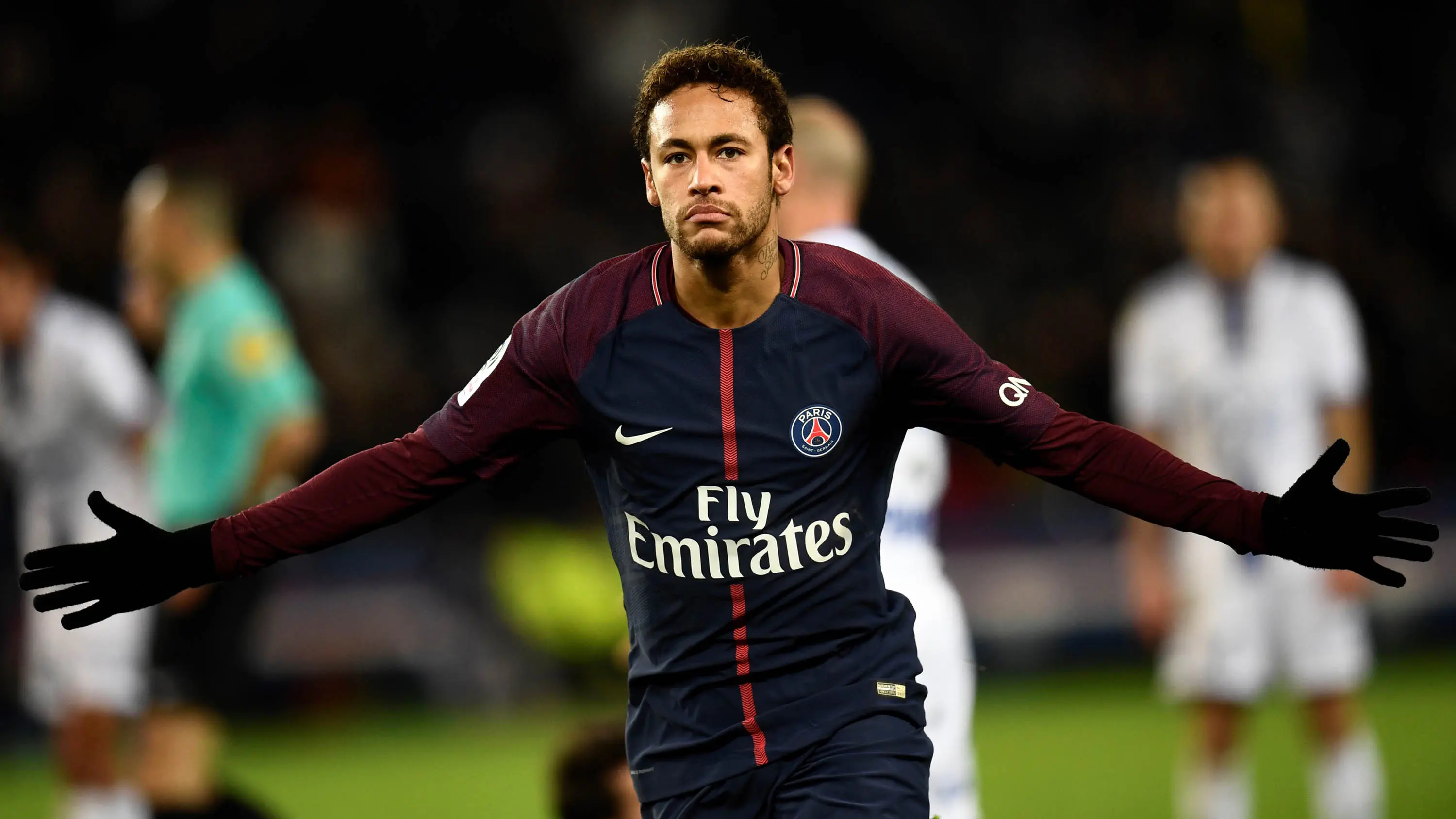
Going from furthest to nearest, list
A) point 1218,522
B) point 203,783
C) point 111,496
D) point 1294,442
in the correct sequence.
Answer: point 111,496 → point 1294,442 → point 203,783 → point 1218,522

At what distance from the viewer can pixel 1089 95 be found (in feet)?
50.5

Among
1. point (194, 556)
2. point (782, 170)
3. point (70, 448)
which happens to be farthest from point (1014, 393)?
point (70, 448)

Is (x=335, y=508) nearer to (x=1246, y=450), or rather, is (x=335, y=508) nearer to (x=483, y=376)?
(x=483, y=376)

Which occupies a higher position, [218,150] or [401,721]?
[218,150]

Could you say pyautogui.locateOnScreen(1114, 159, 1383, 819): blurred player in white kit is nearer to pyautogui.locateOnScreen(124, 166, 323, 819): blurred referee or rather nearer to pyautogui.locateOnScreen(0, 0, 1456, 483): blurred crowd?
pyautogui.locateOnScreen(124, 166, 323, 819): blurred referee

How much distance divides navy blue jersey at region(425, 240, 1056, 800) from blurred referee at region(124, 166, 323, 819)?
3.25 metres

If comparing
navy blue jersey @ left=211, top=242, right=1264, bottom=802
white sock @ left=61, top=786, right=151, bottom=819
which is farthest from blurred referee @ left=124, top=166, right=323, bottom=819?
navy blue jersey @ left=211, top=242, right=1264, bottom=802

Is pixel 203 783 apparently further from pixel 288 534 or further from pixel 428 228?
pixel 428 228

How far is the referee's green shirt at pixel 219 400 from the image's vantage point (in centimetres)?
652

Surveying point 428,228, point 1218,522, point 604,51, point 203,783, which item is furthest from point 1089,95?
point 1218,522

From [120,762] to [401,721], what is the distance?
3957 millimetres

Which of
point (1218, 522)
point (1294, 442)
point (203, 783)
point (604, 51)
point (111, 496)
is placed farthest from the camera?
point (604, 51)

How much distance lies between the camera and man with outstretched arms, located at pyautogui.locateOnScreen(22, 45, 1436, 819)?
10.9 ft

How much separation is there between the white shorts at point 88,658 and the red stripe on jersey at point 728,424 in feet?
13.6
